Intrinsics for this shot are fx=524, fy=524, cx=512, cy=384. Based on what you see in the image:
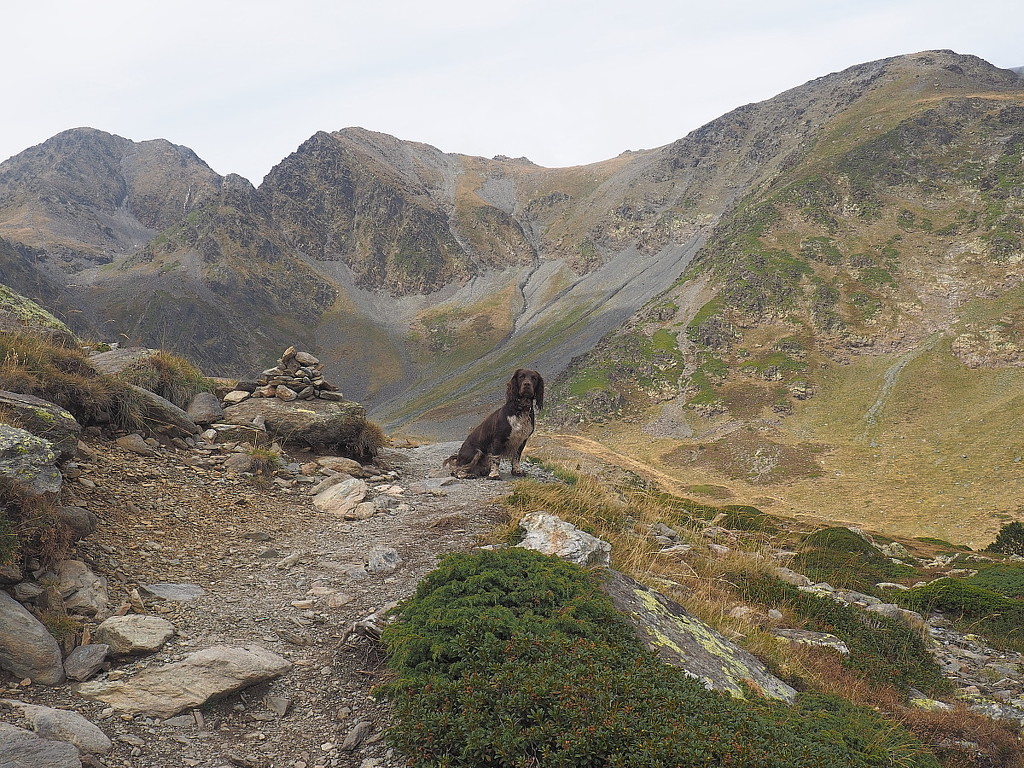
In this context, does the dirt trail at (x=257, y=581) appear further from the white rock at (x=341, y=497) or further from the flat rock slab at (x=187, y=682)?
the white rock at (x=341, y=497)

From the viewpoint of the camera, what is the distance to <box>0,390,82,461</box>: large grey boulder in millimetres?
6383

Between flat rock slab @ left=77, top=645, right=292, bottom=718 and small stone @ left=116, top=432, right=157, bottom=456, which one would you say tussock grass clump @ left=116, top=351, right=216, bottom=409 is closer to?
small stone @ left=116, top=432, right=157, bottom=456

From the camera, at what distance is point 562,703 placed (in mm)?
3182

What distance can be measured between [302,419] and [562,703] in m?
11.2

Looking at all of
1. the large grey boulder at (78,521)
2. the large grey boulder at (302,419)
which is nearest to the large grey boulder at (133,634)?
the large grey boulder at (78,521)

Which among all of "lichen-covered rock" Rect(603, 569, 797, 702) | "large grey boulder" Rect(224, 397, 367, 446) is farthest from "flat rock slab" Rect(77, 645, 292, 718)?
"large grey boulder" Rect(224, 397, 367, 446)

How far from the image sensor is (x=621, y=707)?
3.19 m

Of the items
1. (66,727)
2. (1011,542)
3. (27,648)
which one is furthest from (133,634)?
(1011,542)

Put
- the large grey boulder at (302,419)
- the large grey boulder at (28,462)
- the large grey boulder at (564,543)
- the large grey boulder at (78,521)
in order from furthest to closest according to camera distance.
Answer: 1. the large grey boulder at (302,419)
2. the large grey boulder at (564,543)
3. the large grey boulder at (78,521)
4. the large grey boulder at (28,462)

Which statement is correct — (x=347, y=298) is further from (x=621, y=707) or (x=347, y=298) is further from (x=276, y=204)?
(x=621, y=707)

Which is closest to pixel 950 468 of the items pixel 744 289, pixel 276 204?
pixel 744 289

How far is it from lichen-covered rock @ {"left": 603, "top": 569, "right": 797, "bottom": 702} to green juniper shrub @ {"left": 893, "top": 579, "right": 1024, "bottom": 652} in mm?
6994

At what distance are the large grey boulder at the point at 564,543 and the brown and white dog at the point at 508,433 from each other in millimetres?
6490

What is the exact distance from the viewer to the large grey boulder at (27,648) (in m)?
3.93
